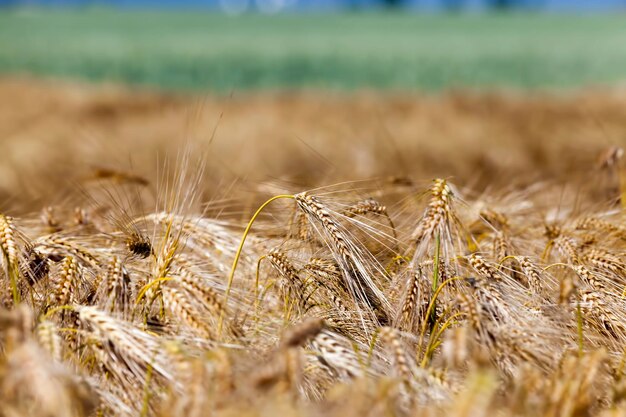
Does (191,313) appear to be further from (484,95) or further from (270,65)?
(270,65)

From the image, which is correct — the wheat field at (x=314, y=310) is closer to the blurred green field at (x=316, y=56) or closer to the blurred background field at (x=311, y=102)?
the blurred background field at (x=311, y=102)

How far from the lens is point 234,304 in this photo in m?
1.43

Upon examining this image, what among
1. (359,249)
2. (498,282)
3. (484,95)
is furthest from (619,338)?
(484,95)

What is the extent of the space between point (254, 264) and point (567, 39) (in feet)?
66.8

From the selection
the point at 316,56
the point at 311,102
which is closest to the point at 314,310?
the point at 311,102

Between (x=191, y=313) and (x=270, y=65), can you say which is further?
(x=270, y=65)

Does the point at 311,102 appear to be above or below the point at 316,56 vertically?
below

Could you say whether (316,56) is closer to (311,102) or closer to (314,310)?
(311,102)

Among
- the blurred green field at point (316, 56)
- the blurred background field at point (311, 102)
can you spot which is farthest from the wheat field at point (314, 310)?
the blurred green field at point (316, 56)

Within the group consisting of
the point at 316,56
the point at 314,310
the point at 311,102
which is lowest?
the point at 314,310

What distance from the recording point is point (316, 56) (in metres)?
17.0

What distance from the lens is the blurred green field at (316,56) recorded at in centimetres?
1523

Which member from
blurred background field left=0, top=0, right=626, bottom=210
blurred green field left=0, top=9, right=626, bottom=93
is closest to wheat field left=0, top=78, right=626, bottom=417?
blurred background field left=0, top=0, right=626, bottom=210

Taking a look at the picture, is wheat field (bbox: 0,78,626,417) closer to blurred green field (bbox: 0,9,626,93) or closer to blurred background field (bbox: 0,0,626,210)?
blurred background field (bbox: 0,0,626,210)
